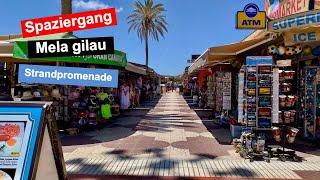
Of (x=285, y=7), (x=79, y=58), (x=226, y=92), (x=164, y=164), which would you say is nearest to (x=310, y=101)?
(x=285, y=7)

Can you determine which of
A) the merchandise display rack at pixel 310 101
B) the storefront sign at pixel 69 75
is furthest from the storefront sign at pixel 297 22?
the storefront sign at pixel 69 75

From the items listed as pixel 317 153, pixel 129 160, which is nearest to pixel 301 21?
pixel 317 153

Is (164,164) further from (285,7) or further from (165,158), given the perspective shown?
(285,7)

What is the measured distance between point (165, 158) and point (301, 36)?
418 cm

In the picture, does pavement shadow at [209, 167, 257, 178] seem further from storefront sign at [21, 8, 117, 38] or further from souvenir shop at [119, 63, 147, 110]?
souvenir shop at [119, 63, 147, 110]

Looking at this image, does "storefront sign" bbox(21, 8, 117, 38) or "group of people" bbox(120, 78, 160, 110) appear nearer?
"storefront sign" bbox(21, 8, 117, 38)

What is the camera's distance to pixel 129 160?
8.38m

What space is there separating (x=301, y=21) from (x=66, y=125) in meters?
8.16

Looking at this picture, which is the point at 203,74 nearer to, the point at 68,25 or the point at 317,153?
the point at 317,153

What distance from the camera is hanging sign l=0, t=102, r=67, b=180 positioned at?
3404mm

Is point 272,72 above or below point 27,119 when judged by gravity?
above

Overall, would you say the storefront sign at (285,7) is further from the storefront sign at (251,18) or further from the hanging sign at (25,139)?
the hanging sign at (25,139)

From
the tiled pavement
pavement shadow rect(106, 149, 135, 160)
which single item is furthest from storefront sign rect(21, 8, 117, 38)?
pavement shadow rect(106, 149, 135, 160)

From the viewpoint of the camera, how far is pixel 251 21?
34.2ft
